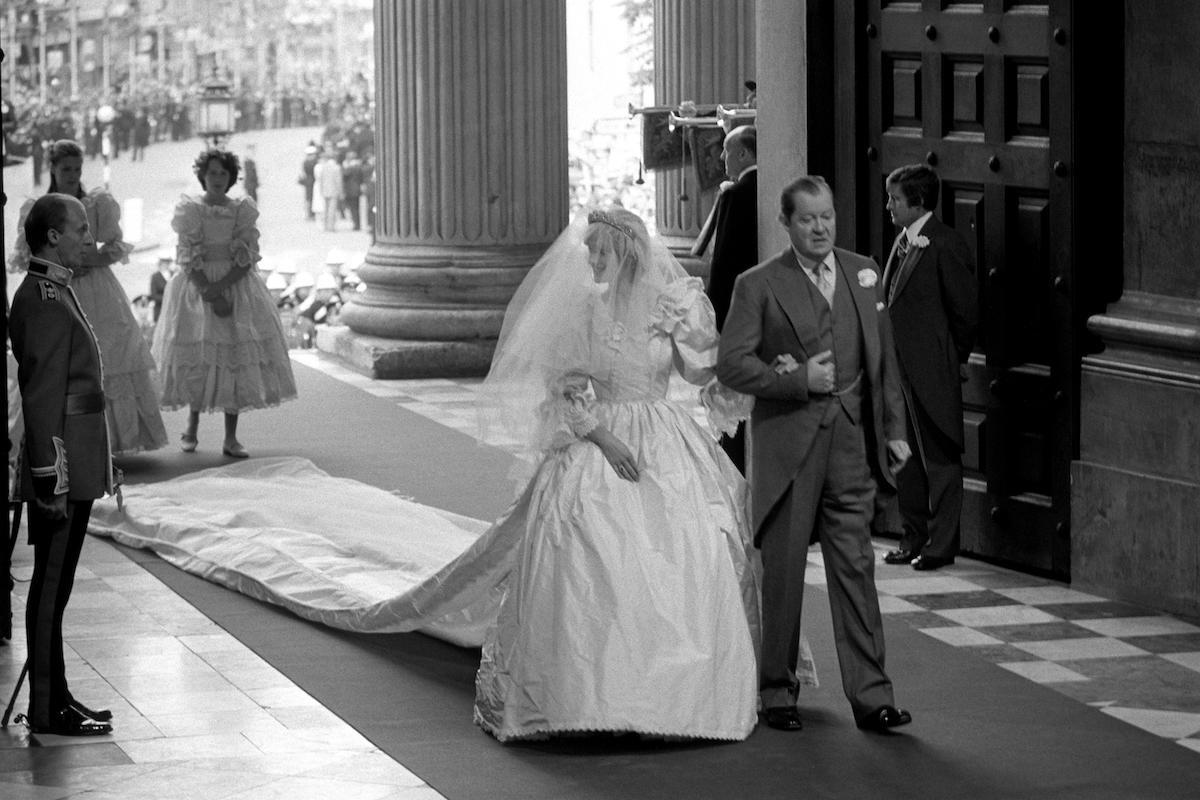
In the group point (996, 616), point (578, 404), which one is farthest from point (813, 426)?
point (996, 616)

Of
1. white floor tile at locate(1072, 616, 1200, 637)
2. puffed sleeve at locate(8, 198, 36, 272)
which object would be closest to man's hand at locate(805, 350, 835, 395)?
white floor tile at locate(1072, 616, 1200, 637)

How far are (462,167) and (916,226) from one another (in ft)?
23.6

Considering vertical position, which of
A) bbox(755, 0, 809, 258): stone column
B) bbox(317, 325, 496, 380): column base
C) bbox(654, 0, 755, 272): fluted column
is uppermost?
bbox(654, 0, 755, 272): fluted column

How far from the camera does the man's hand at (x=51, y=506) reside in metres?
5.98

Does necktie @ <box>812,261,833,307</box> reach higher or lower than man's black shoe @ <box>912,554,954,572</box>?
higher

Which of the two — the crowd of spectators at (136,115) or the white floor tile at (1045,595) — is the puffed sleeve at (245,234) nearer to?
the white floor tile at (1045,595)

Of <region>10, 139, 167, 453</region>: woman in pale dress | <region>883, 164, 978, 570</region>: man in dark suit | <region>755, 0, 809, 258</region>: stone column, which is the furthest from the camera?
<region>10, 139, 167, 453</region>: woman in pale dress

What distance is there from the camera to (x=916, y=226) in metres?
8.49

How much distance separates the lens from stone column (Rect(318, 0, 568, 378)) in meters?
15.1

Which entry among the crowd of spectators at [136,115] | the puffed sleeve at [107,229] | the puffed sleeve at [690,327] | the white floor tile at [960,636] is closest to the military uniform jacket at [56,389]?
the puffed sleeve at [690,327]

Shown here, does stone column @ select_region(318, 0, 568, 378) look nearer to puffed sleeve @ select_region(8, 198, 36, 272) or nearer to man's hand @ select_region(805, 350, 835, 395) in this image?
puffed sleeve @ select_region(8, 198, 36, 272)

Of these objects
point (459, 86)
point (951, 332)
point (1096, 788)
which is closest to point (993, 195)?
point (951, 332)

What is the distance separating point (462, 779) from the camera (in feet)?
18.5

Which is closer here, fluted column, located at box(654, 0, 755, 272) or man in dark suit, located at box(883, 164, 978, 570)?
man in dark suit, located at box(883, 164, 978, 570)
